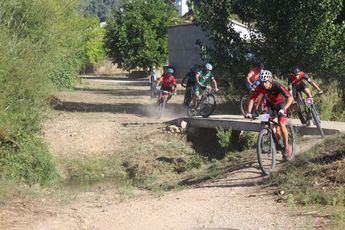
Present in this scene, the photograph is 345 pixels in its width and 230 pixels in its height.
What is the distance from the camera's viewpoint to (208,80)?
57.3ft

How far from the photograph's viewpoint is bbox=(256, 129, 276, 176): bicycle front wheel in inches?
411

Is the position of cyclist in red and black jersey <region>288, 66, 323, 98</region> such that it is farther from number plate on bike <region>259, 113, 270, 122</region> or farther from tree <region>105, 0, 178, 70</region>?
tree <region>105, 0, 178, 70</region>

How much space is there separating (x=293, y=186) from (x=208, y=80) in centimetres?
857

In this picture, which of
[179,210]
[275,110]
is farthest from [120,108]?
[179,210]

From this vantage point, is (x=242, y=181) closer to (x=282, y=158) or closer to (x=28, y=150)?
(x=282, y=158)

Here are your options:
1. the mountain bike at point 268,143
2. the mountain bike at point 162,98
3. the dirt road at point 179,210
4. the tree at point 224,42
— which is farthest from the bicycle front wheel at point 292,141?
the mountain bike at point 162,98

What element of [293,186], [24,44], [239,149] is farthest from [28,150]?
[293,186]

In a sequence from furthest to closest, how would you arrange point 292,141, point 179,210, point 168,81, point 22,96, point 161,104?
point 161,104, point 168,81, point 22,96, point 292,141, point 179,210

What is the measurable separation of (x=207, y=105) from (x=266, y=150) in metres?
7.21

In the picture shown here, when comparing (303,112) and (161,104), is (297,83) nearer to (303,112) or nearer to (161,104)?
(303,112)

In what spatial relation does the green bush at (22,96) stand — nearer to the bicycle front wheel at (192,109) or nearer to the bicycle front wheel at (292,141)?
the bicycle front wheel at (192,109)

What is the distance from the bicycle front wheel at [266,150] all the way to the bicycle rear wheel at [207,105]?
274 inches

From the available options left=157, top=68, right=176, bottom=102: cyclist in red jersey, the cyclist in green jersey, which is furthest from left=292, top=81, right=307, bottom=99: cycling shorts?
left=157, top=68, right=176, bottom=102: cyclist in red jersey

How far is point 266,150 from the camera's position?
34.5 feet
